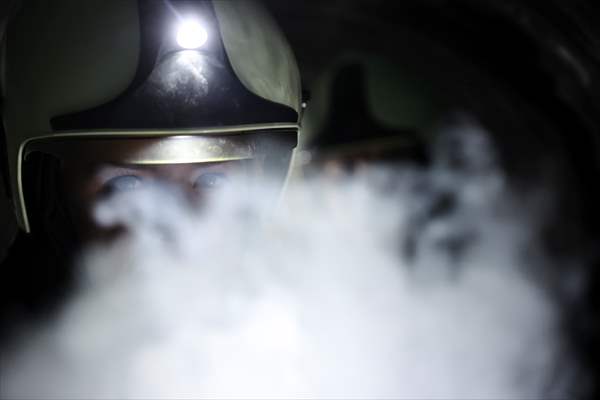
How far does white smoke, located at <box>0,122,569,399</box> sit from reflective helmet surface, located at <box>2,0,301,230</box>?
0.99 ft

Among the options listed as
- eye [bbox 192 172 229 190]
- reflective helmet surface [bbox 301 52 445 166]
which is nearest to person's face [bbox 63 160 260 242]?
eye [bbox 192 172 229 190]

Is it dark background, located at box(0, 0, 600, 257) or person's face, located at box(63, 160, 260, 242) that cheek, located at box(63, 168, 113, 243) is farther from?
dark background, located at box(0, 0, 600, 257)

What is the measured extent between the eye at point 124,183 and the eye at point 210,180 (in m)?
0.20

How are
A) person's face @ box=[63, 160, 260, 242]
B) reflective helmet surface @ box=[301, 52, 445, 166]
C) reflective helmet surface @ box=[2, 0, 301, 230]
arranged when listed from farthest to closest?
reflective helmet surface @ box=[301, 52, 445, 166] < person's face @ box=[63, 160, 260, 242] < reflective helmet surface @ box=[2, 0, 301, 230]

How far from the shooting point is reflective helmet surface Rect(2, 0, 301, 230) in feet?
5.98

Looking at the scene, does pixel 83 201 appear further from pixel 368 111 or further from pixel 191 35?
pixel 368 111

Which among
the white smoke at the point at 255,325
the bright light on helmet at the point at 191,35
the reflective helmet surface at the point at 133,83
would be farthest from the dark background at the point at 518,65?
the bright light on helmet at the point at 191,35

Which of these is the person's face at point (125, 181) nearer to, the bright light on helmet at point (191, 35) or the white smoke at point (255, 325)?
the white smoke at point (255, 325)

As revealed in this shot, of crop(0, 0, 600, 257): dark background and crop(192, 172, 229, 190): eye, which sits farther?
crop(0, 0, 600, 257): dark background

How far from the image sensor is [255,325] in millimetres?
2318

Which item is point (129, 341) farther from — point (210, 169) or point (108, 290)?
point (210, 169)

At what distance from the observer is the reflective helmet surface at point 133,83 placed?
1822 millimetres

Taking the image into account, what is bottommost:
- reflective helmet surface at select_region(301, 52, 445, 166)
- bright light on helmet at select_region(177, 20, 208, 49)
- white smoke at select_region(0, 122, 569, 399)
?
white smoke at select_region(0, 122, 569, 399)

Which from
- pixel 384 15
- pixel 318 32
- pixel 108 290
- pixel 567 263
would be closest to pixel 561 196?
pixel 567 263
